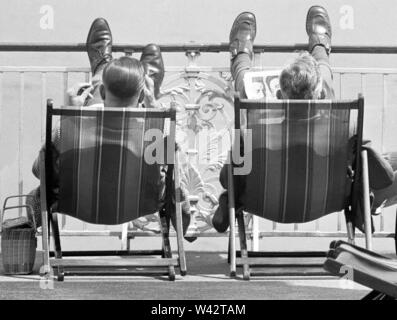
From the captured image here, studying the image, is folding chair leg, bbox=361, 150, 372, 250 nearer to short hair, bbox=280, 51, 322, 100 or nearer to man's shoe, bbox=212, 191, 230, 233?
short hair, bbox=280, 51, 322, 100

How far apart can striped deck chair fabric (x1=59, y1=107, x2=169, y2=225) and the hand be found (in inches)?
51.6

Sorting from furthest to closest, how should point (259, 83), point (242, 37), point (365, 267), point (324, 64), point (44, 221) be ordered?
1. point (242, 37)
2. point (324, 64)
3. point (259, 83)
4. point (44, 221)
5. point (365, 267)

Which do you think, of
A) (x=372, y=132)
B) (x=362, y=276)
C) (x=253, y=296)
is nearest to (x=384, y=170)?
(x=253, y=296)

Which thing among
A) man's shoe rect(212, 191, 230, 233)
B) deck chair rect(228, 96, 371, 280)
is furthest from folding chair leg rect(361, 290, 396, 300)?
man's shoe rect(212, 191, 230, 233)

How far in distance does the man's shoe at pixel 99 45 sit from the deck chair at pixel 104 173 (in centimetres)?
198

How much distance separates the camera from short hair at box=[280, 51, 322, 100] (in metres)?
5.75

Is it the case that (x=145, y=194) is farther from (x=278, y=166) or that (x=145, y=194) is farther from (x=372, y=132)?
(x=372, y=132)

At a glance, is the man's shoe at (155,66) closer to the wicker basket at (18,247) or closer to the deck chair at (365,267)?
the wicker basket at (18,247)

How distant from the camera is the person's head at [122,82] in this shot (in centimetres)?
573

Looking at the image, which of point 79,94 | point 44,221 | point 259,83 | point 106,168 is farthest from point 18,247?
point 259,83

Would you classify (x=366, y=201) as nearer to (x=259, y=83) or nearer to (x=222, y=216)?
(x=222, y=216)

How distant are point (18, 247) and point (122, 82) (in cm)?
104

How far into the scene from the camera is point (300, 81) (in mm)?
5742

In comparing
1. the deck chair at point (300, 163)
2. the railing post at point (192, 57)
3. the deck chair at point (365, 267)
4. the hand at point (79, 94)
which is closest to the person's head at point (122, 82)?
the deck chair at point (300, 163)
